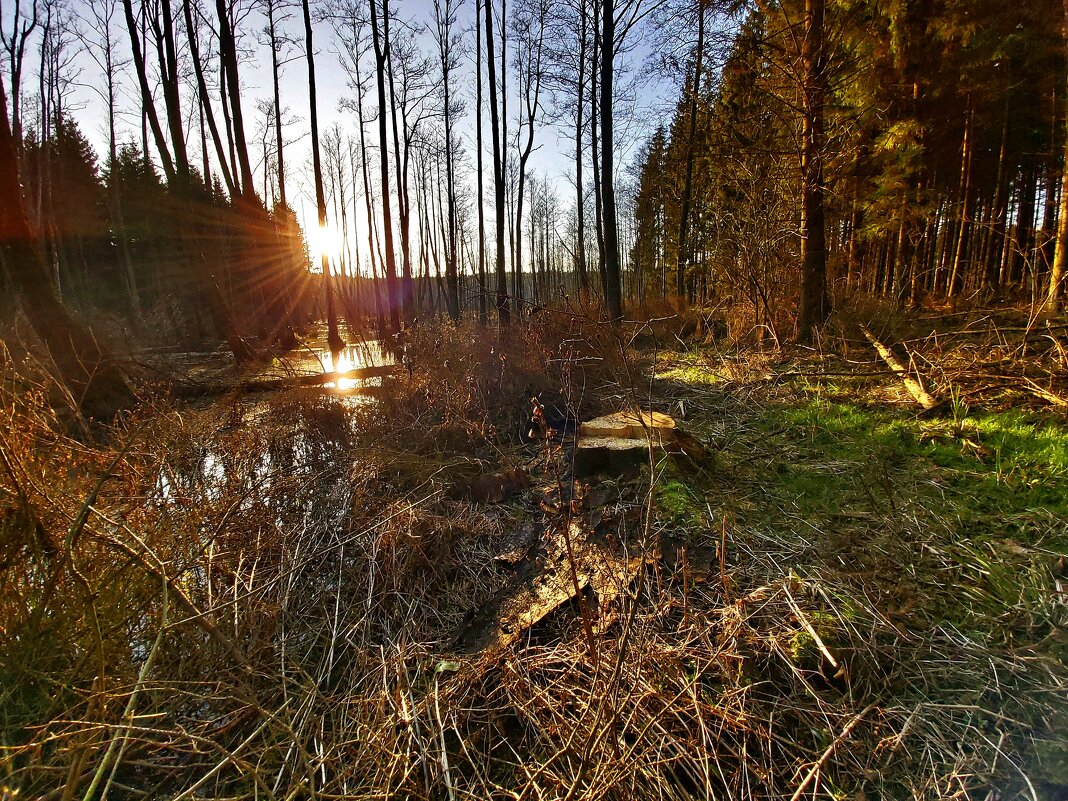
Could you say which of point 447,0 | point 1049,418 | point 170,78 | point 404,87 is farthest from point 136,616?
point 447,0

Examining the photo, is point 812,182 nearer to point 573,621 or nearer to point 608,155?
point 608,155

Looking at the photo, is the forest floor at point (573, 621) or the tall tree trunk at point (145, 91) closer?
the forest floor at point (573, 621)

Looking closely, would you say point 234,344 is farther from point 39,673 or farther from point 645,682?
point 645,682

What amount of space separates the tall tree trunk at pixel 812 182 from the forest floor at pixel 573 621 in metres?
2.87

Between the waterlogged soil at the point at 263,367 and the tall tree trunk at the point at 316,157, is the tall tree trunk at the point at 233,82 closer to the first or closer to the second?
the tall tree trunk at the point at 316,157

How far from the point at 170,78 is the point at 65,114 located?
15664 millimetres

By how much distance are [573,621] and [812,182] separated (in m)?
6.77

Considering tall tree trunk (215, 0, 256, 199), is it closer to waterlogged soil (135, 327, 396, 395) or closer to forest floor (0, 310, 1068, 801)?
waterlogged soil (135, 327, 396, 395)

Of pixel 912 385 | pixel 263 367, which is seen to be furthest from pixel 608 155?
pixel 263 367

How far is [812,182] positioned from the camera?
242 inches

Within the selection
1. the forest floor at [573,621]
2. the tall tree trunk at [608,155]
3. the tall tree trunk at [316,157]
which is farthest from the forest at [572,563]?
the tall tree trunk at [316,157]

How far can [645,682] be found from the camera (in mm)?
1671

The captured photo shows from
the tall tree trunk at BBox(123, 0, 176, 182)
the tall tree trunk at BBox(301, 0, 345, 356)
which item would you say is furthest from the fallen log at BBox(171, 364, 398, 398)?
the tall tree trunk at BBox(123, 0, 176, 182)

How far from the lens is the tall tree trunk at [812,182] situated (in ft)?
19.7
